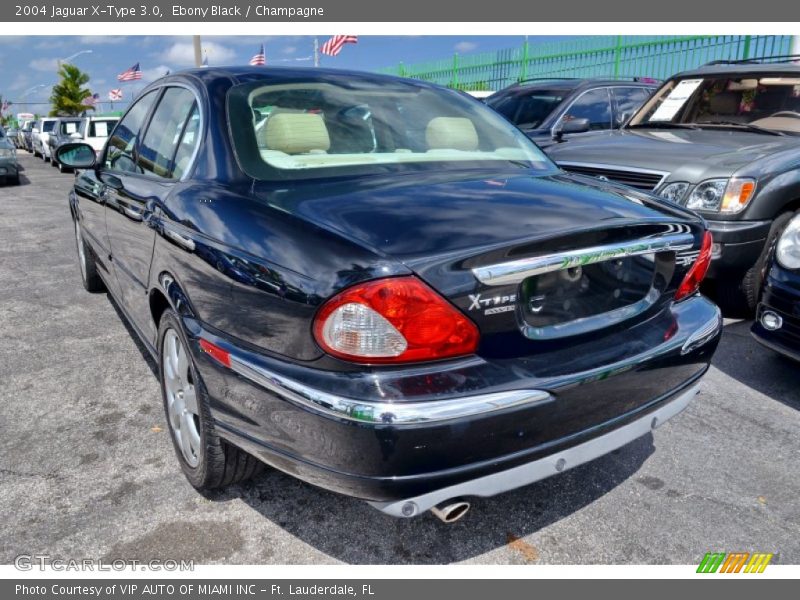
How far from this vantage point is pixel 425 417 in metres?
1.72

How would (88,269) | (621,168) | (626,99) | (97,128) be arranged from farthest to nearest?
(97,128) < (626,99) < (88,269) < (621,168)

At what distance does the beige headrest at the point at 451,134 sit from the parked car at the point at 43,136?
76.3 ft

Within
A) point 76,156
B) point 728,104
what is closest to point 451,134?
point 76,156

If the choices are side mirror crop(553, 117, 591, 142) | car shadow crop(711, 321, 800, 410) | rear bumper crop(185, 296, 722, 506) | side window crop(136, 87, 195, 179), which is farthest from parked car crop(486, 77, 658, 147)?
rear bumper crop(185, 296, 722, 506)

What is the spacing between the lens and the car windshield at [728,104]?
5.44 m

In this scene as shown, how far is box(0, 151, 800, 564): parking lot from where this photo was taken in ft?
7.53

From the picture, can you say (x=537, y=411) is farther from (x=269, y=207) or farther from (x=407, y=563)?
(x=269, y=207)

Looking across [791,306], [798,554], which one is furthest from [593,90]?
[798,554]

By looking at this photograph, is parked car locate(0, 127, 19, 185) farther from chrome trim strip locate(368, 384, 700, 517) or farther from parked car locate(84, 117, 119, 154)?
chrome trim strip locate(368, 384, 700, 517)

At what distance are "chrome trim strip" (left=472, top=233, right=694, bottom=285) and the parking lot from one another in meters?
1.03

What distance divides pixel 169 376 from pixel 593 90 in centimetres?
630

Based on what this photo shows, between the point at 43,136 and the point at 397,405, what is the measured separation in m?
26.3

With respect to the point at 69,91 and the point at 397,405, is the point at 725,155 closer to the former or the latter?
the point at 397,405

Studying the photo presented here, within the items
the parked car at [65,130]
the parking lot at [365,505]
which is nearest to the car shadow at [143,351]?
the parking lot at [365,505]
